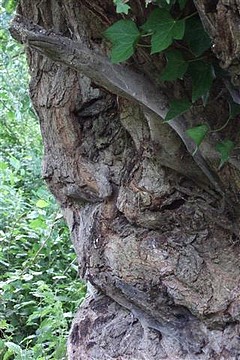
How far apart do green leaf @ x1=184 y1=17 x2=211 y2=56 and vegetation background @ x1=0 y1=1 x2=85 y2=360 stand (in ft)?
3.51

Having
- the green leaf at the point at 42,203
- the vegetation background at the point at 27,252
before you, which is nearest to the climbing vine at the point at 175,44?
the vegetation background at the point at 27,252

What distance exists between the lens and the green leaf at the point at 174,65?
975 mm

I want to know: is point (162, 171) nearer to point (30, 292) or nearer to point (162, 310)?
point (162, 310)

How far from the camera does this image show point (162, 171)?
125 cm

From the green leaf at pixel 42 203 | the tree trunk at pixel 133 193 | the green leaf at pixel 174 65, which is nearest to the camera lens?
the green leaf at pixel 174 65

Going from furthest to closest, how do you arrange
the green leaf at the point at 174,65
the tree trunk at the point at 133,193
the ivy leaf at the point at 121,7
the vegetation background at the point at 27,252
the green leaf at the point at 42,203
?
the green leaf at the point at 42,203, the vegetation background at the point at 27,252, the tree trunk at the point at 133,193, the green leaf at the point at 174,65, the ivy leaf at the point at 121,7

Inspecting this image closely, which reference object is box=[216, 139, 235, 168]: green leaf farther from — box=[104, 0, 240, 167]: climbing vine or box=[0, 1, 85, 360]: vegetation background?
box=[0, 1, 85, 360]: vegetation background

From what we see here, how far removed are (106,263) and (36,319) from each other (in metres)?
1.37

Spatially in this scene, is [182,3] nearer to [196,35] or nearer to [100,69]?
[196,35]

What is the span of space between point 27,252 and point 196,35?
2.31 meters

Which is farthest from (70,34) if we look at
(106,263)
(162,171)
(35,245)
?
(35,245)

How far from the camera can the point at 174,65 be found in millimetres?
979

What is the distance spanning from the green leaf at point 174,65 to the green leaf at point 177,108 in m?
0.06

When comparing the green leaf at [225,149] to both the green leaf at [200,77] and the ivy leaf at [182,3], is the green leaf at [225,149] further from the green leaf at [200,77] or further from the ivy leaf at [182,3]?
the ivy leaf at [182,3]
